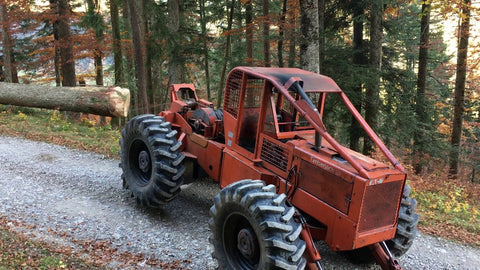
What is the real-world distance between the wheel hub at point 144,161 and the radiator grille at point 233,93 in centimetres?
Answer: 174

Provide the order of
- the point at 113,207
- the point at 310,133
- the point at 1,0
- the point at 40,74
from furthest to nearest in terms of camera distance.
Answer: the point at 40,74, the point at 1,0, the point at 113,207, the point at 310,133

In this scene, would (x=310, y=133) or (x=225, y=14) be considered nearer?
(x=310, y=133)

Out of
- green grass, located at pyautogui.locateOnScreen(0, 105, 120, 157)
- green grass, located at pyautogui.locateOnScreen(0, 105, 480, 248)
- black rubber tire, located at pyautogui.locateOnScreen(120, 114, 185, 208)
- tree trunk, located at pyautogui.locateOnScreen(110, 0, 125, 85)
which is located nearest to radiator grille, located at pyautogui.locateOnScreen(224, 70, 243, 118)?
black rubber tire, located at pyautogui.locateOnScreen(120, 114, 185, 208)

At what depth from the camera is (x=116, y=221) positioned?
6012 mm

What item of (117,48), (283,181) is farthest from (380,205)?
(117,48)

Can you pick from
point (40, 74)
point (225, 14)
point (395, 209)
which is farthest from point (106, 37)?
point (395, 209)

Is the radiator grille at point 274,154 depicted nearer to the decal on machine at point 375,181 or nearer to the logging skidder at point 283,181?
the logging skidder at point 283,181

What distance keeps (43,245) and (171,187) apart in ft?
6.46

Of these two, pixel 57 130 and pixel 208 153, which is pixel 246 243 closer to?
pixel 208 153

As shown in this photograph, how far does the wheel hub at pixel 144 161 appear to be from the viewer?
20.9 ft

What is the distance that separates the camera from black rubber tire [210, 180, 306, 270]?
3.83 meters

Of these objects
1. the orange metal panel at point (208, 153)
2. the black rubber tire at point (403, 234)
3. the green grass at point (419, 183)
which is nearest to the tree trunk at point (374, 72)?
the green grass at point (419, 183)

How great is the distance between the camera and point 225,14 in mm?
19750

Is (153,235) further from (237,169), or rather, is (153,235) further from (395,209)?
(395,209)
